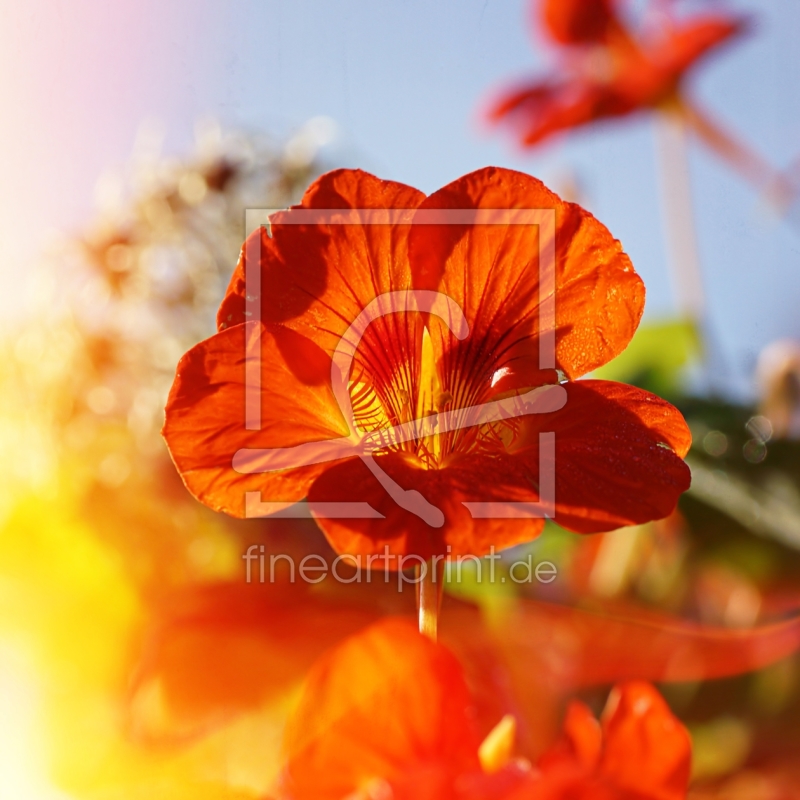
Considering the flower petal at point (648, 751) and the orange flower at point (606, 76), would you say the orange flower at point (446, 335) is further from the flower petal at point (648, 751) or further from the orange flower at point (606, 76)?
the orange flower at point (606, 76)

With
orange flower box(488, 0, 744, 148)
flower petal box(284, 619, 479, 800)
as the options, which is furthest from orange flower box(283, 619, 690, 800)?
orange flower box(488, 0, 744, 148)

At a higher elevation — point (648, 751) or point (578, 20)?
point (578, 20)

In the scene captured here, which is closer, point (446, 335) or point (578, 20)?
point (446, 335)

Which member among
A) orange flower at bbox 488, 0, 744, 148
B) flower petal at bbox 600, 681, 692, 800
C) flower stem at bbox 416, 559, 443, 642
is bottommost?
flower petal at bbox 600, 681, 692, 800

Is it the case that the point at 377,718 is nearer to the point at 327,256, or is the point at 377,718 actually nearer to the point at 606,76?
the point at 327,256

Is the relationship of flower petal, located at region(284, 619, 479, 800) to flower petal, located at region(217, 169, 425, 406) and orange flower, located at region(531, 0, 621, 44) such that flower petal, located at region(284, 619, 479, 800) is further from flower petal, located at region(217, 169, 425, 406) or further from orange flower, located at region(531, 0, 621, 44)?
orange flower, located at region(531, 0, 621, 44)

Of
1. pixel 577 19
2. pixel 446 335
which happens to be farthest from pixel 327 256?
pixel 577 19
